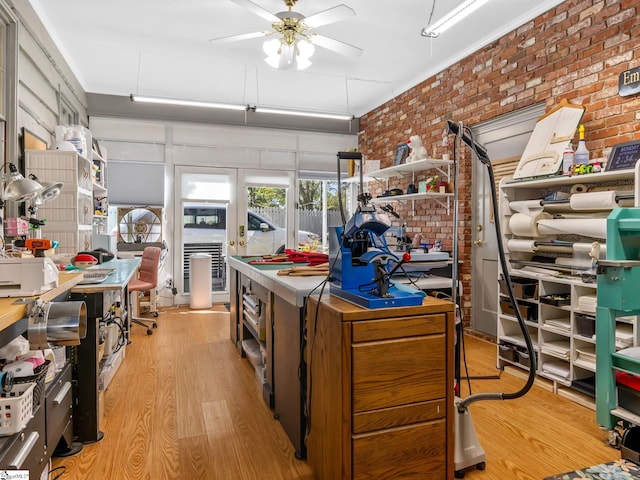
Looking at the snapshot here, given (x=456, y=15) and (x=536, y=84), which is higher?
(x=456, y=15)

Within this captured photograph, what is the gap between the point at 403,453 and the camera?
1645 millimetres

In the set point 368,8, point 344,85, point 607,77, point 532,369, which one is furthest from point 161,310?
point 607,77

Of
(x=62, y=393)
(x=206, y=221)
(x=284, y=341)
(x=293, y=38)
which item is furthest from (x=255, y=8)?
(x=206, y=221)

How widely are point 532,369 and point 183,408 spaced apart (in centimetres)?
212

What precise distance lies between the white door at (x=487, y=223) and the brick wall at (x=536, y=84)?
8cm

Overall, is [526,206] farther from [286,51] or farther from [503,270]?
[286,51]

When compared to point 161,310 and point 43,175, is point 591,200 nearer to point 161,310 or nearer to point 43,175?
point 43,175

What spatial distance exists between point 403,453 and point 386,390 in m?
0.28

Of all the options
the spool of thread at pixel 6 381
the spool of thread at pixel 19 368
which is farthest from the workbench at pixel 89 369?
the spool of thread at pixel 6 381

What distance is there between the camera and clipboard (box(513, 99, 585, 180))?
291 cm

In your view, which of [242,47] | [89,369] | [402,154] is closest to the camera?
[89,369]

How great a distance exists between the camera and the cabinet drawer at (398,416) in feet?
5.18

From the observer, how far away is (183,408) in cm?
270

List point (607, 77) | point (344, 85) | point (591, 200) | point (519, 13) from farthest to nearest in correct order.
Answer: point (344, 85) → point (519, 13) → point (607, 77) → point (591, 200)
